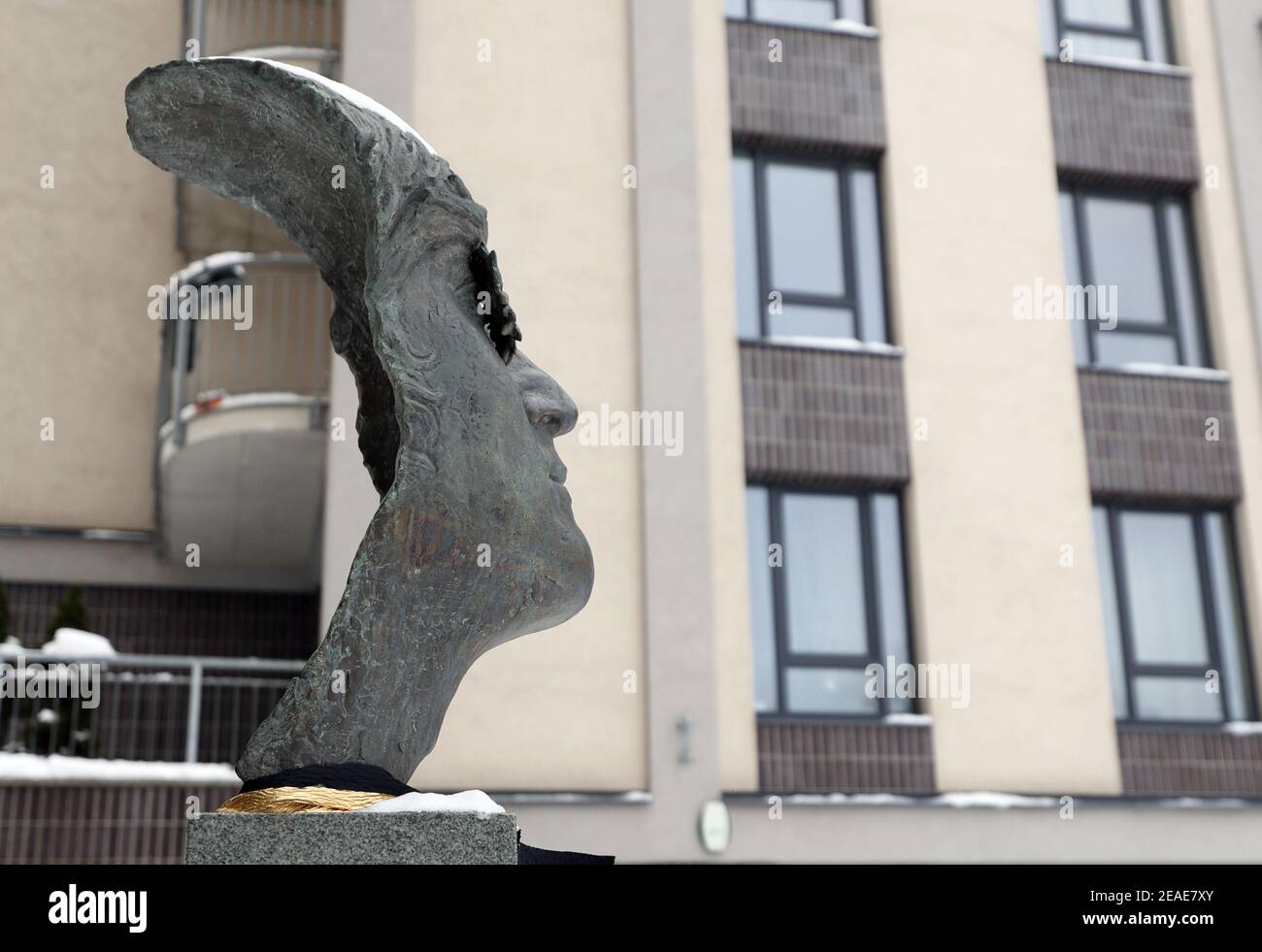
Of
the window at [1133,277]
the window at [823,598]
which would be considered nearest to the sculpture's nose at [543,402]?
the window at [823,598]

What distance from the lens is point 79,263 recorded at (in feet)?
50.6

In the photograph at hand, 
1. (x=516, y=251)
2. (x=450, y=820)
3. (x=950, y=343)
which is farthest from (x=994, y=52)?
(x=450, y=820)

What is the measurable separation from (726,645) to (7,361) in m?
8.42

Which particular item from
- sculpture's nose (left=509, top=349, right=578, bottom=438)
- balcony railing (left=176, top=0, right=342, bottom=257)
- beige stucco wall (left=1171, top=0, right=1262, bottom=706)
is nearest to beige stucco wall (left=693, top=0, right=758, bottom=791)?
balcony railing (left=176, top=0, right=342, bottom=257)

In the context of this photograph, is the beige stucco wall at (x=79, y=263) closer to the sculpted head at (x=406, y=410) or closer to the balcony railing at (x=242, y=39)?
the balcony railing at (x=242, y=39)

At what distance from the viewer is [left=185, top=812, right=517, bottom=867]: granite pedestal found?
3127 millimetres

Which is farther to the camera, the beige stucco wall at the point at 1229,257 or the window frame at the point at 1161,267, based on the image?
the window frame at the point at 1161,267

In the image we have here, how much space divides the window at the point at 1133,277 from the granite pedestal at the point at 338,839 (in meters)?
12.1

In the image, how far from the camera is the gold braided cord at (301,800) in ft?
10.6

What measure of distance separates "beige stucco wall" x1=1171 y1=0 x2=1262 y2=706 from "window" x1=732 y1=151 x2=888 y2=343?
3.64 m

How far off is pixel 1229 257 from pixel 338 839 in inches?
542

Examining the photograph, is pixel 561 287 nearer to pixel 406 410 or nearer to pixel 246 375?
pixel 246 375

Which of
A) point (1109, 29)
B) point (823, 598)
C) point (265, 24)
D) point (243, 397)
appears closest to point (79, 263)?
point (265, 24)
